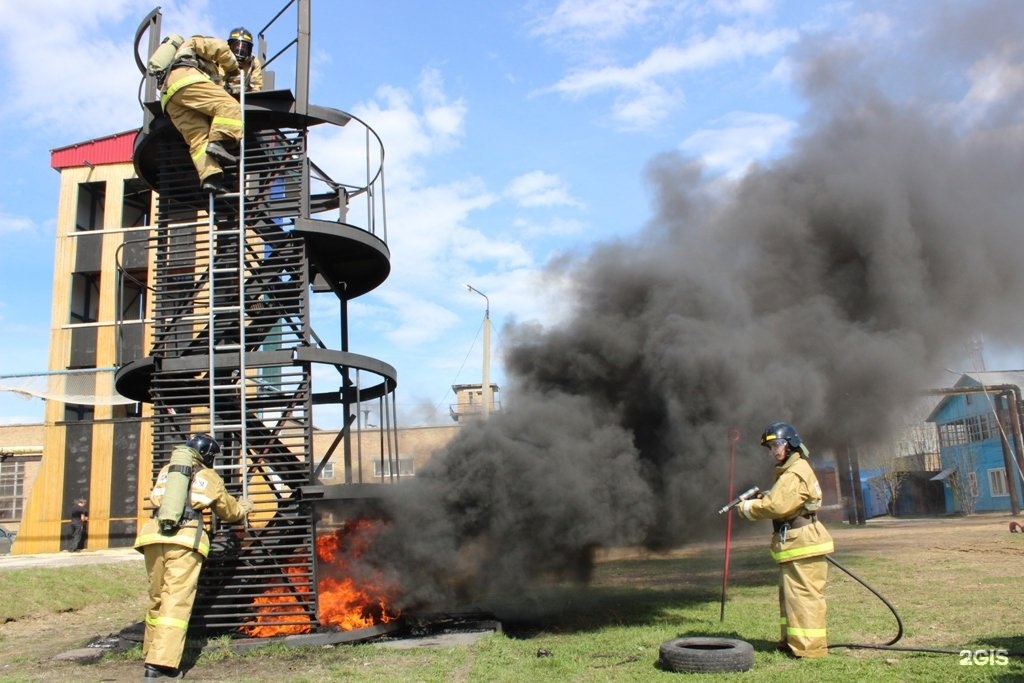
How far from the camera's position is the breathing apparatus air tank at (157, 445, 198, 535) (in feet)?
24.2

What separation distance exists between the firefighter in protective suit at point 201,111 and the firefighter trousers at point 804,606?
763 cm

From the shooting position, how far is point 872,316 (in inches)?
442

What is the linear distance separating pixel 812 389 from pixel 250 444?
726 centimetres

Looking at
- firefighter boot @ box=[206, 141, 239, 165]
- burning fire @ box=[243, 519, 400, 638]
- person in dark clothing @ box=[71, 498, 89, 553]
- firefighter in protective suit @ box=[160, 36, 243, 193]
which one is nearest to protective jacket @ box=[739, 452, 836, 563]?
burning fire @ box=[243, 519, 400, 638]

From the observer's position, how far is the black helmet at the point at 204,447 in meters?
7.91

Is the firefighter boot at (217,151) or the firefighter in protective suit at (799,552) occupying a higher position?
the firefighter boot at (217,151)

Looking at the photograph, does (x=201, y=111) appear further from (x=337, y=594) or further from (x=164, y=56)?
(x=337, y=594)

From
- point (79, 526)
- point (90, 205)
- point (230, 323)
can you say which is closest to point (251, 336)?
point (230, 323)

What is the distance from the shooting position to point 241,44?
1027 cm

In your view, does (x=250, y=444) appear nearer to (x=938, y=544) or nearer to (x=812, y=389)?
(x=812, y=389)

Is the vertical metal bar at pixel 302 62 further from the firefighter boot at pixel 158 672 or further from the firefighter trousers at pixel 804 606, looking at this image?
the firefighter trousers at pixel 804 606

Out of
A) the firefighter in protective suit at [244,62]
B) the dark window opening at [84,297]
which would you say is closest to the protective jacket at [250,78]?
the firefighter in protective suit at [244,62]

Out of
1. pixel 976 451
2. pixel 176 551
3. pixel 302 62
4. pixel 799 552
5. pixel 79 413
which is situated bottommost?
pixel 799 552

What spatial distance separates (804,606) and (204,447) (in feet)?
19.8
